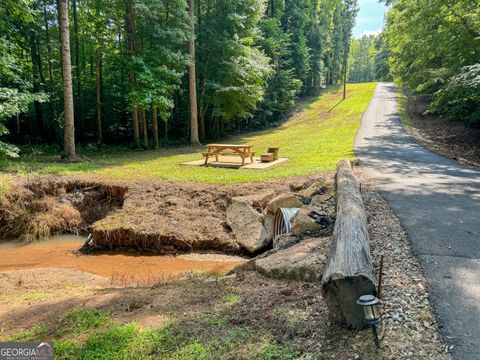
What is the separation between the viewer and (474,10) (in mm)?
12156

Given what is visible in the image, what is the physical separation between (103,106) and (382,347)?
2097 cm

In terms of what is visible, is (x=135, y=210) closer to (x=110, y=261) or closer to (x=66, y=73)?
(x=110, y=261)

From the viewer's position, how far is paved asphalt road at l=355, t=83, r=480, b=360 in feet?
9.02

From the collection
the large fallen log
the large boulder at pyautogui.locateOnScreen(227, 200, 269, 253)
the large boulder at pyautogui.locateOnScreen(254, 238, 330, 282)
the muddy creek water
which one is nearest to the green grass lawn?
Result: the large boulder at pyautogui.locateOnScreen(227, 200, 269, 253)

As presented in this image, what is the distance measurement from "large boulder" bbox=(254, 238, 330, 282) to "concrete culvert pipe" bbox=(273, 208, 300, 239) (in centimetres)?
160

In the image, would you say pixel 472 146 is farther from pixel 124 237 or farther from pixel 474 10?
pixel 124 237

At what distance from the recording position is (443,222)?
520 cm

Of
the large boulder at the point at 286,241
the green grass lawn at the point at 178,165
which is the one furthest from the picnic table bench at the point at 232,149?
the large boulder at the point at 286,241

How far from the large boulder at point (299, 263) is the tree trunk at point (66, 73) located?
9.93 m

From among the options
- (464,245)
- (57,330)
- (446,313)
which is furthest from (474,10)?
(57,330)

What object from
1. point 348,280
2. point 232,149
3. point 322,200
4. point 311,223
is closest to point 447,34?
point 232,149

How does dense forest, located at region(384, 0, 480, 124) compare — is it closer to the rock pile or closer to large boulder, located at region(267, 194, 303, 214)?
the rock pile

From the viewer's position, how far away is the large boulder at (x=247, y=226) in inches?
283

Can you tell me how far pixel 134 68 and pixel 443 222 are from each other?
13429mm
